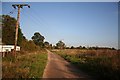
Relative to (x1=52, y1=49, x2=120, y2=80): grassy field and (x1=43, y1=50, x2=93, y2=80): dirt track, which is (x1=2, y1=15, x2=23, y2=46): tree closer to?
(x1=52, y1=49, x2=120, y2=80): grassy field

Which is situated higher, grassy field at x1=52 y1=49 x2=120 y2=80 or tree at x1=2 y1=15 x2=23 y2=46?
tree at x1=2 y1=15 x2=23 y2=46

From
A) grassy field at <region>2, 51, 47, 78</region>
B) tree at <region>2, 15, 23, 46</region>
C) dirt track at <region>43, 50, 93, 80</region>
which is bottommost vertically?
dirt track at <region>43, 50, 93, 80</region>

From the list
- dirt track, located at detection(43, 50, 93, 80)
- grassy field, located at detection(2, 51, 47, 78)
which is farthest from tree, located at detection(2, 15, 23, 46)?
dirt track, located at detection(43, 50, 93, 80)

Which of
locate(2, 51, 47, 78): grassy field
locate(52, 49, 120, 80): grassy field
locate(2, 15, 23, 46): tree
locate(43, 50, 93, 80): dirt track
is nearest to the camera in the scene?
→ locate(2, 51, 47, 78): grassy field

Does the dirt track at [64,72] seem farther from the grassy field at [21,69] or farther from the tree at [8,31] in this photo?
the tree at [8,31]

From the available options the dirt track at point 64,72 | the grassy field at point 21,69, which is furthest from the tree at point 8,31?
the dirt track at point 64,72

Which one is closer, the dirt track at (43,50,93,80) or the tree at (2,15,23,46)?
the dirt track at (43,50,93,80)

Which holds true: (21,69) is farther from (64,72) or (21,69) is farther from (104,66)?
(104,66)

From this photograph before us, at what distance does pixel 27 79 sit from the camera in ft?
33.6

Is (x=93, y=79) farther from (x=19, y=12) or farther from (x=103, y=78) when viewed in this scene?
(x=19, y=12)

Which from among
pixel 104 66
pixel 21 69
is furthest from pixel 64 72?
pixel 21 69

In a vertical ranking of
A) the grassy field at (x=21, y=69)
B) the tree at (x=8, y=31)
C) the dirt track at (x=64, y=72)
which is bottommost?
the dirt track at (x=64, y=72)

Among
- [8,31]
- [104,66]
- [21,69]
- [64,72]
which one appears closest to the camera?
[21,69]

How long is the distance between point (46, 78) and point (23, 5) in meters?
14.6
